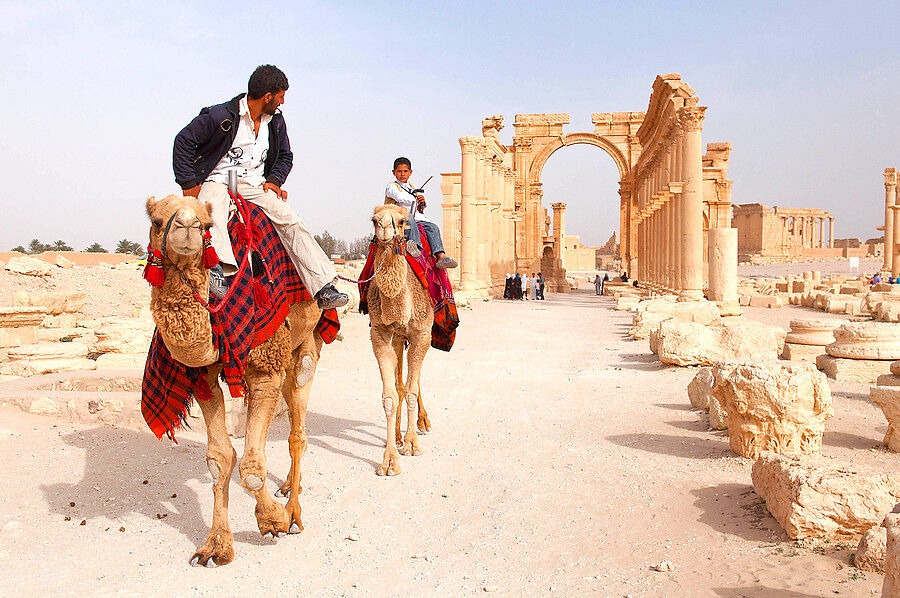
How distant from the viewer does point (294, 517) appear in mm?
4102

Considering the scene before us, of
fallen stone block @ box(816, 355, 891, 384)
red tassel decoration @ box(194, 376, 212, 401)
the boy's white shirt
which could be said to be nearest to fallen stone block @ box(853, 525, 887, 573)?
red tassel decoration @ box(194, 376, 212, 401)

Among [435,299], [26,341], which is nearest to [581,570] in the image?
[435,299]

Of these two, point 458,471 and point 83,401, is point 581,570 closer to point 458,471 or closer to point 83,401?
point 458,471

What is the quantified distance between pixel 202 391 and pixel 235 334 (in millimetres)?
414

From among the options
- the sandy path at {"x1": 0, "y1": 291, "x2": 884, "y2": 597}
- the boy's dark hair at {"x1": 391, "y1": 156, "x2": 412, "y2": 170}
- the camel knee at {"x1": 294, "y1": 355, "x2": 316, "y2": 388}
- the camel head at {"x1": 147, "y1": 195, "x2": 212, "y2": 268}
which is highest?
the boy's dark hair at {"x1": 391, "y1": 156, "x2": 412, "y2": 170}

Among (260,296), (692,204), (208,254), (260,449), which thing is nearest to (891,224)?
(692,204)

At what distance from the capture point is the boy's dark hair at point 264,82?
395cm

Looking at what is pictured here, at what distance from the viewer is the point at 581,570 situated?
351 cm

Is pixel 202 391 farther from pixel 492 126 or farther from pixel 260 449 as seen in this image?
pixel 492 126

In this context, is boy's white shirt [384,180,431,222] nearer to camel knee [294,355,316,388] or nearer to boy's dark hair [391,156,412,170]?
boy's dark hair [391,156,412,170]

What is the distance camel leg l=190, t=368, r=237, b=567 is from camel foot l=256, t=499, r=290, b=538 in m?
0.21

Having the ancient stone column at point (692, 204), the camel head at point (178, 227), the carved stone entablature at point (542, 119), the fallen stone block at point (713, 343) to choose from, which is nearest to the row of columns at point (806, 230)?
the carved stone entablature at point (542, 119)

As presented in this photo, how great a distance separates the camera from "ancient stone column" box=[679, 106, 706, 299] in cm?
2092

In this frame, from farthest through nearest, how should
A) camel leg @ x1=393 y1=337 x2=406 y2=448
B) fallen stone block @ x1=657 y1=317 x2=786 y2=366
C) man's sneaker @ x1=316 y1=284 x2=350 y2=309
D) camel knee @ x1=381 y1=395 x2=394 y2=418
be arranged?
fallen stone block @ x1=657 y1=317 x2=786 y2=366, camel leg @ x1=393 y1=337 x2=406 y2=448, camel knee @ x1=381 y1=395 x2=394 y2=418, man's sneaker @ x1=316 y1=284 x2=350 y2=309
